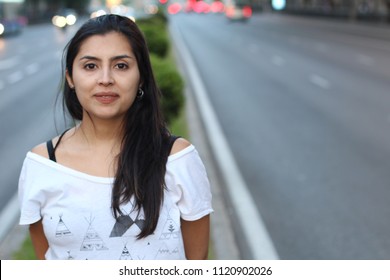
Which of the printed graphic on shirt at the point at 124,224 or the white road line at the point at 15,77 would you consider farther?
the white road line at the point at 15,77

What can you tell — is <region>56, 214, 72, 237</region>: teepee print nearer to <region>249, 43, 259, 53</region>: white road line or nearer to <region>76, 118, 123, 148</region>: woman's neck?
<region>76, 118, 123, 148</region>: woman's neck

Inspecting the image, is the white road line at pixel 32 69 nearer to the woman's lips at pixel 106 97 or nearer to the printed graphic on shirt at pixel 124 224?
the woman's lips at pixel 106 97

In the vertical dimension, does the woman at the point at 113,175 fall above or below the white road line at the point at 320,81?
above

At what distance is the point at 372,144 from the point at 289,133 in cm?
168

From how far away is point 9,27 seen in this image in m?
49.2

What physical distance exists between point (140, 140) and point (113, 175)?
167 mm

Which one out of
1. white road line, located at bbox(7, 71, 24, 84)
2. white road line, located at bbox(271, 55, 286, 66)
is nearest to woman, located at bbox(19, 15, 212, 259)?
white road line, located at bbox(7, 71, 24, 84)

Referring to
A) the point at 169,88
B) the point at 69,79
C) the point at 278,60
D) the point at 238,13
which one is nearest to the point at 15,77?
the point at 278,60

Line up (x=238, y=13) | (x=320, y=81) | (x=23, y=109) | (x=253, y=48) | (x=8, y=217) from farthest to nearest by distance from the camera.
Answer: (x=238, y=13) → (x=253, y=48) → (x=320, y=81) → (x=23, y=109) → (x=8, y=217)

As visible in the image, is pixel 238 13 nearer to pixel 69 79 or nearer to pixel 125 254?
pixel 69 79

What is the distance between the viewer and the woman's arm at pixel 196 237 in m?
2.35

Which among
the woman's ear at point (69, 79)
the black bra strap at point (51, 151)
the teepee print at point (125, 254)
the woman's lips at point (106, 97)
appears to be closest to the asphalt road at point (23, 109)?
the woman's ear at point (69, 79)

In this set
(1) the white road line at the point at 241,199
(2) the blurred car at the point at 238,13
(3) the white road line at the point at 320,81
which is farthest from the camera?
(2) the blurred car at the point at 238,13

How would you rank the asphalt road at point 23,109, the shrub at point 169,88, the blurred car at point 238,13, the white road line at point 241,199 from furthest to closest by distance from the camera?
1. the blurred car at point 238,13
2. the asphalt road at point 23,109
3. the shrub at point 169,88
4. the white road line at point 241,199
